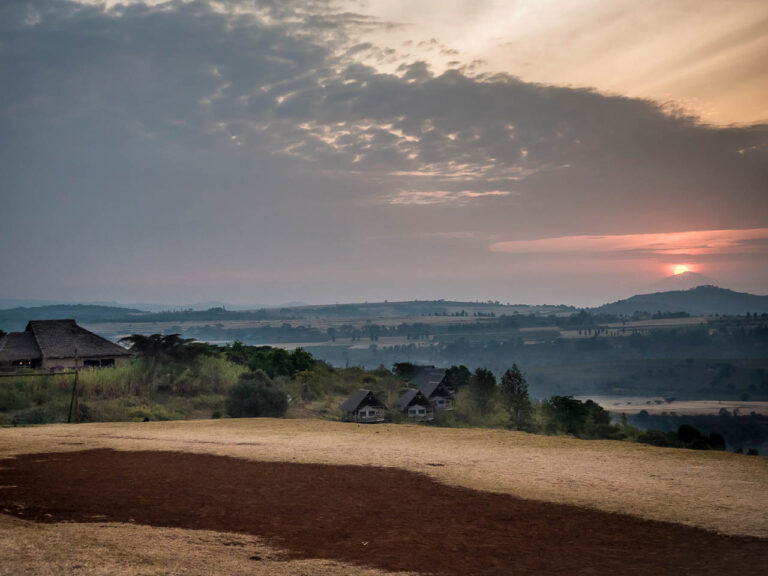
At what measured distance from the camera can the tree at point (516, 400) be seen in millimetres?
61094

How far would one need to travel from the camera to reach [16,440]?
25.3 m

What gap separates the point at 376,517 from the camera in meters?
14.5

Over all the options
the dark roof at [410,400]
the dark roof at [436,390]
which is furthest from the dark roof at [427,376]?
the dark roof at [410,400]

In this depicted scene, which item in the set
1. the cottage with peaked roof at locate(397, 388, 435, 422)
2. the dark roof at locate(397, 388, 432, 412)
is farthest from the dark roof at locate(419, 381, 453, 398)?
the dark roof at locate(397, 388, 432, 412)

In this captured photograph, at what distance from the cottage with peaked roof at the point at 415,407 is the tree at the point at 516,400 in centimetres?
827

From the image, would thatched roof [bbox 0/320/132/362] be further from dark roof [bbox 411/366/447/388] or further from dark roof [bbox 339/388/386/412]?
dark roof [bbox 411/366/447/388]

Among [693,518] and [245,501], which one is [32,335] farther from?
[693,518]

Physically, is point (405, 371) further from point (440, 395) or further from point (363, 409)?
point (363, 409)

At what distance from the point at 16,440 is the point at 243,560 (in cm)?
1903

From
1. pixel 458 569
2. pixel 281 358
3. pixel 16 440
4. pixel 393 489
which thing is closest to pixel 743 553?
pixel 458 569

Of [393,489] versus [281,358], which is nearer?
[393,489]

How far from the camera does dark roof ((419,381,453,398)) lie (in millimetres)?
76188

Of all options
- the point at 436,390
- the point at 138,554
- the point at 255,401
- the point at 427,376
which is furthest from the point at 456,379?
the point at 138,554

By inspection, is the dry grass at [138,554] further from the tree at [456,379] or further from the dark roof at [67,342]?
the tree at [456,379]
